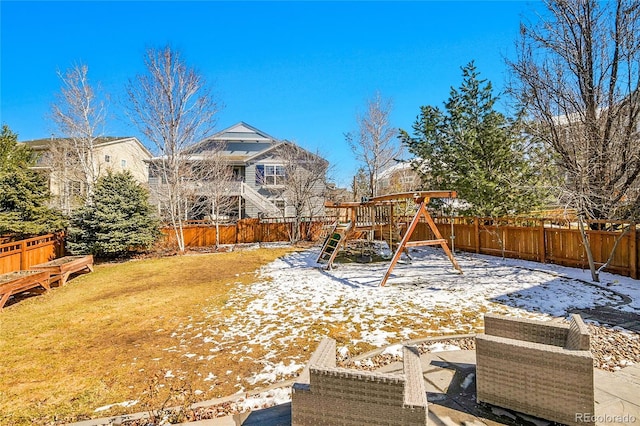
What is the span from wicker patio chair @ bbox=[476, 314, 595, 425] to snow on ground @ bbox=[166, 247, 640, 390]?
171 cm

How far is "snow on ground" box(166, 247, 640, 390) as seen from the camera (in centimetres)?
433

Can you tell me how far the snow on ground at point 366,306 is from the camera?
4.33 meters

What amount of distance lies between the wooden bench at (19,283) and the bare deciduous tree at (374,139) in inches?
742

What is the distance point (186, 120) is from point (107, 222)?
5.46 meters

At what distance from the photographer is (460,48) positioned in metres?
11.5

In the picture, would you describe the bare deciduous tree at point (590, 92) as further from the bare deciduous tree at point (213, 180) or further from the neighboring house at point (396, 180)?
the neighboring house at point (396, 180)

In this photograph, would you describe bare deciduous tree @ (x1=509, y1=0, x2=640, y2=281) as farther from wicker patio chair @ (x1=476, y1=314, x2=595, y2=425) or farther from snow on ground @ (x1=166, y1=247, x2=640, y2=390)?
wicker patio chair @ (x1=476, y1=314, x2=595, y2=425)

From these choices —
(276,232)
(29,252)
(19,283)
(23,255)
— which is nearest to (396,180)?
(276,232)

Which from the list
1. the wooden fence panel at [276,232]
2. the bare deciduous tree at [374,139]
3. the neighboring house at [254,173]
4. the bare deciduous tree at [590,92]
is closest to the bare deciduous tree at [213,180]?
the neighboring house at [254,173]

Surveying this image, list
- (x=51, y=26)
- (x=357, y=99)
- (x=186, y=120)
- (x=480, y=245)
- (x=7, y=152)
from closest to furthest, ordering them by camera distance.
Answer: (x=51, y=26) < (x=480, y=245) < (x=186, y=120) < (x=7, y=152) < (x=357, y=99)

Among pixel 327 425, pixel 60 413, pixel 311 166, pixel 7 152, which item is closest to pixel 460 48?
pixel 311 166

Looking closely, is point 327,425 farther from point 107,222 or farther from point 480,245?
point 107,222

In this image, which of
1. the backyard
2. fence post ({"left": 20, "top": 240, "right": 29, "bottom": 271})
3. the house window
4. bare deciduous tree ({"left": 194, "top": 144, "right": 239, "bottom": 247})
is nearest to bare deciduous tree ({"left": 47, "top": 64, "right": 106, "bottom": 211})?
bare deciduous tree ({"left": 194, "top": 144, "right": 239, "bottom": 247})

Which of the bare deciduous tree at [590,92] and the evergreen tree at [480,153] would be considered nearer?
the bare deciduous tree at [590,92]
